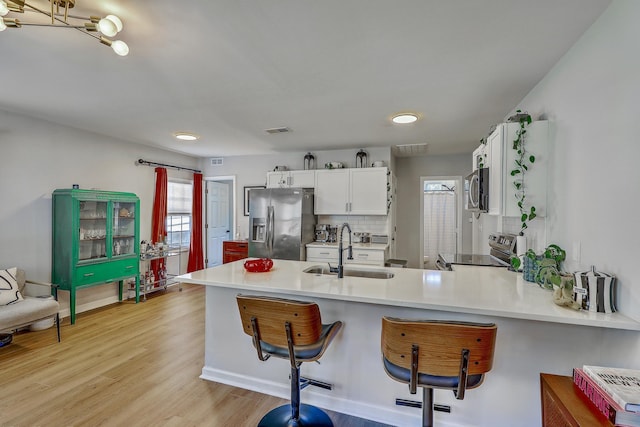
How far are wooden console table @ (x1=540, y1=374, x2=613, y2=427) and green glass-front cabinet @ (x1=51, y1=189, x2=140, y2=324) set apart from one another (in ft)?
15.1

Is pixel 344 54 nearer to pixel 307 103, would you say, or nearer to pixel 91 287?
pixel 307 103

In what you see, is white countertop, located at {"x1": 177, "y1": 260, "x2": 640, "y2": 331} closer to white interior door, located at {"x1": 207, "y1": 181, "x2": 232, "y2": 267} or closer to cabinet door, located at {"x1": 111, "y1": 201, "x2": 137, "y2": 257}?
cabinet door, located at {"x1": 111, "y1": 201, "x2": 137, "y2": 257}

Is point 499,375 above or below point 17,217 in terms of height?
below

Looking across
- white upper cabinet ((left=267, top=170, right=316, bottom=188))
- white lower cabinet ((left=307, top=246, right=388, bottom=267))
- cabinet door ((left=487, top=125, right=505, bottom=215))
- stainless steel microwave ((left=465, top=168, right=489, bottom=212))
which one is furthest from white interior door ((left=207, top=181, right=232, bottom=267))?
cabinet door ((left=487, top=125, right=505, bottom=215))

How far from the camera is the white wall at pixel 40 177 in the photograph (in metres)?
3.38

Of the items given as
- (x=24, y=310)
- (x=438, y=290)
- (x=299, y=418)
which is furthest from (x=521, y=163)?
(x=24, y=310)

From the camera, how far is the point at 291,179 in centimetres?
517

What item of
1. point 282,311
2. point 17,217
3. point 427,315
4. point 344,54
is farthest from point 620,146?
point 17,217

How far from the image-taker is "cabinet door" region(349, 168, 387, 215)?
15.4 ft

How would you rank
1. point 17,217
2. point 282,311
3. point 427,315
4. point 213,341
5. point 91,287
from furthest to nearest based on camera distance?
point 91,287 → point 17,217 → point 213,341 → point 427,315 → point 282,311

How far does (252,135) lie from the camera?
168 inches

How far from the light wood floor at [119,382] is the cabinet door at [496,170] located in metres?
1.91

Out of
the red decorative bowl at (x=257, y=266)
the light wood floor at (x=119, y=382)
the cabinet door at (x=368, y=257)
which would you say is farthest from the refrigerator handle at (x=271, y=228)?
the red decorative bowl at (x=257, y=266)

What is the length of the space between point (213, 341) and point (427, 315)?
1731 millimetres
